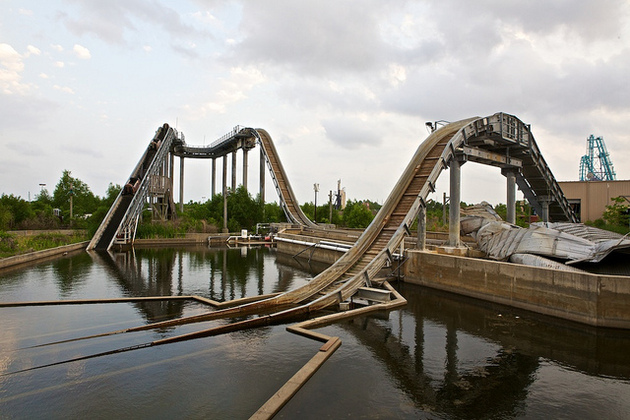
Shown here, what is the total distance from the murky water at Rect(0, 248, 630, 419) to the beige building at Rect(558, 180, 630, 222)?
27.7 metres

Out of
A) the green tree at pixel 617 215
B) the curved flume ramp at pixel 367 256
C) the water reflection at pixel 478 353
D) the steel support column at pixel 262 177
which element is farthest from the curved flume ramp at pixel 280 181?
the water reflection at pixel 478 353

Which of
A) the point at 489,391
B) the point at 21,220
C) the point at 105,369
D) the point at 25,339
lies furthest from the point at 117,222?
the point at 489,391

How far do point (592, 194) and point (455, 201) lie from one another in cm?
2377

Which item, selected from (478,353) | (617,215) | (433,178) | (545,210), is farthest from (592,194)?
(478,353)

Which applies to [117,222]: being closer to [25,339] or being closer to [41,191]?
[25,339]

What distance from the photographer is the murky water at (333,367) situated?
748 centimetres

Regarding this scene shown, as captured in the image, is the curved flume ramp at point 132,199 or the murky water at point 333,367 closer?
the murky water at point 333,367

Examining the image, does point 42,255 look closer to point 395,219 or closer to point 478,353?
point 395,219

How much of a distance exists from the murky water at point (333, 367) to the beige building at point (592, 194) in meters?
27.7

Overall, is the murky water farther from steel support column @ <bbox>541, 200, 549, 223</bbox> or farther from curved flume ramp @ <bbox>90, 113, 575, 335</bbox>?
steel support column @ <bbox>541, 200, 549, 223</bbox>

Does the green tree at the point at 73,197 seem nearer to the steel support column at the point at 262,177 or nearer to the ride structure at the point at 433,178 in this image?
the ride structure at the point at 433,178

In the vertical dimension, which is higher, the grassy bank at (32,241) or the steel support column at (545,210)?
the steel support column at (545,210)

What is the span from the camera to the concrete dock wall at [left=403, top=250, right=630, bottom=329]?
12.4m

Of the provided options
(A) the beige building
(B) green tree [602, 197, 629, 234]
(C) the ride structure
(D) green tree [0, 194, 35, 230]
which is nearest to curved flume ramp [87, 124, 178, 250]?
(C) the ride structure
